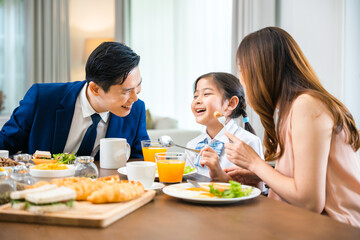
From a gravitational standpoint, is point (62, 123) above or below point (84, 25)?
below

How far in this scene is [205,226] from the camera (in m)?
0.83

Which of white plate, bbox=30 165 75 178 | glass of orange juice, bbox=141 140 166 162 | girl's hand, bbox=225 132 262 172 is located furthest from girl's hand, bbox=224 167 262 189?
white plate, bbox=30 165 75 178

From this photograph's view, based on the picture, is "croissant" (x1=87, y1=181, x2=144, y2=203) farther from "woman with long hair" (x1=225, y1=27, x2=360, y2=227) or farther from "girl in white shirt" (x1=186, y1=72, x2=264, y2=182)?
"girl in white shirt" (x1=186, y1=72, x2=264, y2=182)

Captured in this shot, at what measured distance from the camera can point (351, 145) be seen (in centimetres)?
129

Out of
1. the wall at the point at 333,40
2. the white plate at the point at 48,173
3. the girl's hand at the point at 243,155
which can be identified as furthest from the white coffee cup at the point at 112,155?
the wall at the point at 333,40

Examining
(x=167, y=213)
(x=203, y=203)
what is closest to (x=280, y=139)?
(x=203, y=203)

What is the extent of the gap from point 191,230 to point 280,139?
0.68m

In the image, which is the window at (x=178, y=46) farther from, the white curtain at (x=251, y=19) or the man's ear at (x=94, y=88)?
the man's ear at (x=94, y=88)

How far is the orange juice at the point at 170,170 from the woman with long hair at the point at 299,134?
18cm

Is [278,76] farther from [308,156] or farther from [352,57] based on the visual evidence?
[352,57]

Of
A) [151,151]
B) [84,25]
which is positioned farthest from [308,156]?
[84,25]

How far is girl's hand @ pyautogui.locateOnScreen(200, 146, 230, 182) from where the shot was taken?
146cm

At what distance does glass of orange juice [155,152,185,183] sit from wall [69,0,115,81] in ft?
19.4

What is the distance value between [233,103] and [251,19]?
148cm
